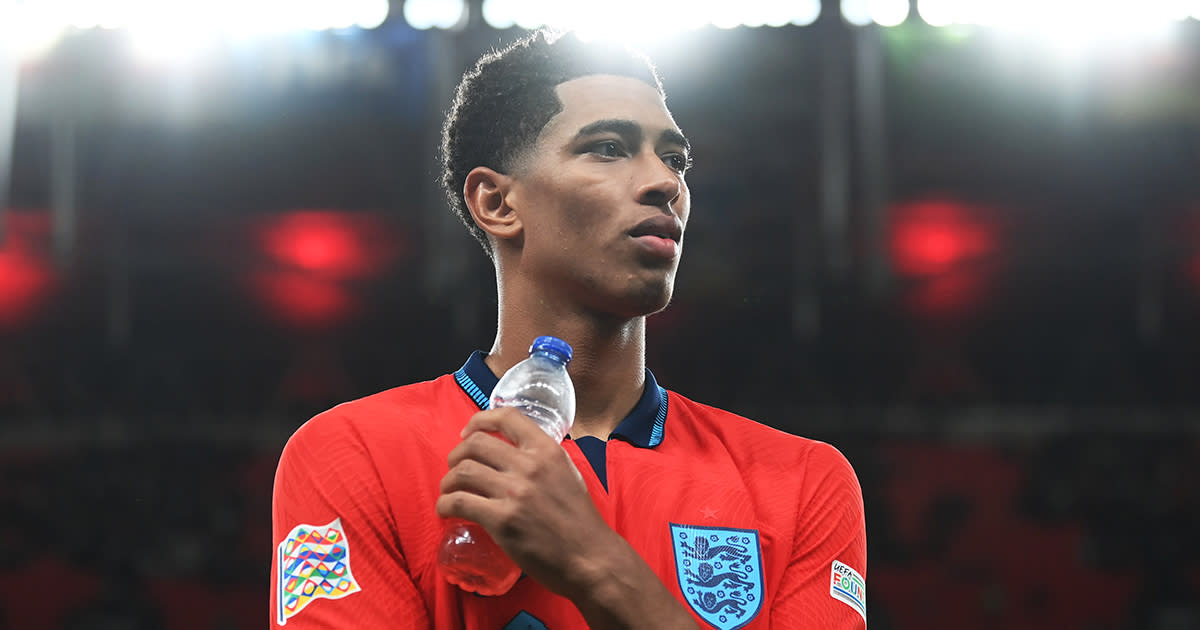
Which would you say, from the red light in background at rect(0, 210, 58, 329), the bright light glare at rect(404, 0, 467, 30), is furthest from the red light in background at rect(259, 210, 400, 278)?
the bright light glare at rect(404, 0, 467, 30)

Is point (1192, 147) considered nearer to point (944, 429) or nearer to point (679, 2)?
point (944, 429)

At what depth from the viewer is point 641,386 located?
7.38 feet

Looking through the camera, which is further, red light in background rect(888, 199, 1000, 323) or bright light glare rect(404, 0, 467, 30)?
red light in background rect(888, 199, 1000, 323)

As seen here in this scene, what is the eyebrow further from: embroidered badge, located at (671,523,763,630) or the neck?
embroidered badge, located at (671,523,763,630)

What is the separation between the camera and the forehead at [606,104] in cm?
221

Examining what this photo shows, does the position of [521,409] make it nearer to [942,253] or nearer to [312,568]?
[312,568]

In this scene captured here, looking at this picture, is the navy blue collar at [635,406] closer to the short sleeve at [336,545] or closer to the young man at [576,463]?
the young man at [576,463]

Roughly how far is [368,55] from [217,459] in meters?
5.31

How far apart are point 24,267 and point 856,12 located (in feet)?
31.4

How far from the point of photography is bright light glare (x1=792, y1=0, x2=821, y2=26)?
9969mm

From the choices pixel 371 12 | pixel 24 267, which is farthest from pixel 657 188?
pixel 24 267

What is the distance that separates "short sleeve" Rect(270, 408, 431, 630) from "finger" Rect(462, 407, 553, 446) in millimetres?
350

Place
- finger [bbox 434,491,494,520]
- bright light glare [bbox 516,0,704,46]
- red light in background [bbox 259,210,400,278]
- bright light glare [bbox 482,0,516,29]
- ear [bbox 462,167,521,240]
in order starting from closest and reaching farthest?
finger [bbox 434,491,494,520] → ear [bbox 462,167,521,240] → bright light glare [bbox 516,0,704,46] → bright light glare [bbox 482,0,516,29] → red light in background [bbox 259,210,400,278]

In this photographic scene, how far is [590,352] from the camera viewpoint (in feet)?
7.05
